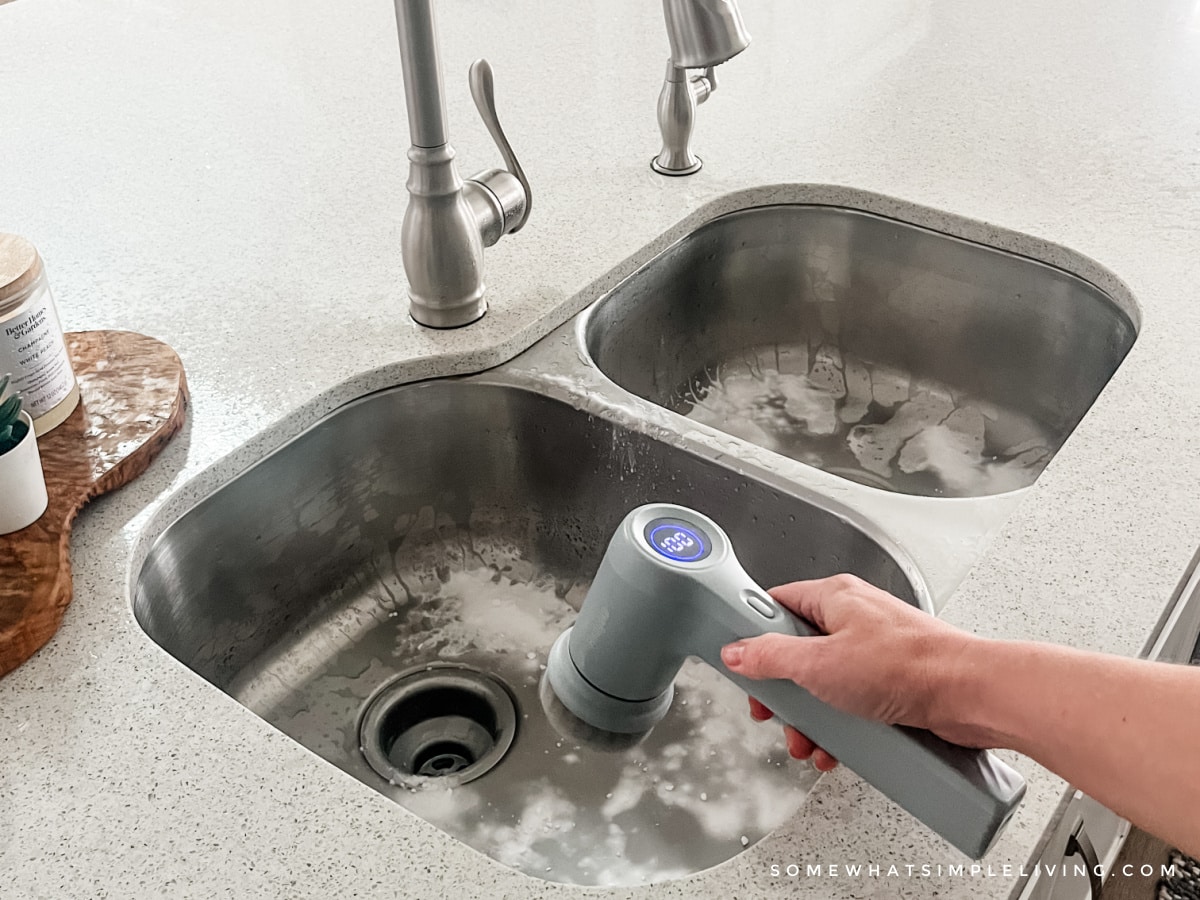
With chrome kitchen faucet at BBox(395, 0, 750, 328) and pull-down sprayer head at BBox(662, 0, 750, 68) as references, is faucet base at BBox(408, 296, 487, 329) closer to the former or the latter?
chrome kitchen faucet at BBox(395, 0, 750, 328)

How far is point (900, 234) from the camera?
1063 millimetres

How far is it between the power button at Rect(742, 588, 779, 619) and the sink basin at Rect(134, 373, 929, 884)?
0.47 ft

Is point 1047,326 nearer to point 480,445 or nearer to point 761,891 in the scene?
point 480,445

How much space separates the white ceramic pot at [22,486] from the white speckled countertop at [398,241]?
41mm

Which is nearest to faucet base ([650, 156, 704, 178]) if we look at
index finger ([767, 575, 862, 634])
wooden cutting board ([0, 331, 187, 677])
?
wooden cutting board ([0, 331, 187, 677])

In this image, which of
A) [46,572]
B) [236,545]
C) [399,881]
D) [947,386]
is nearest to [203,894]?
[399,881]

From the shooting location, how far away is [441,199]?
0.81 metres

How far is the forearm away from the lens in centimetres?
42

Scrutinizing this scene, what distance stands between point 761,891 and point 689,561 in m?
0.16

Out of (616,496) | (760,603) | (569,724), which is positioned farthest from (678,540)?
(616,496)

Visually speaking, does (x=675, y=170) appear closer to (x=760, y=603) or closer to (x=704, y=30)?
(x=704, y=30)

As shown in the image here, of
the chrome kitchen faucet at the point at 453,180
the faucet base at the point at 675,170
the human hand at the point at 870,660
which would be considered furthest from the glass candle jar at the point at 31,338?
the faucet base at the point at 675,170

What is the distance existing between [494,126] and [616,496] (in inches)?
11.7

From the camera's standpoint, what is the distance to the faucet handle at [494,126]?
78 centimetres
